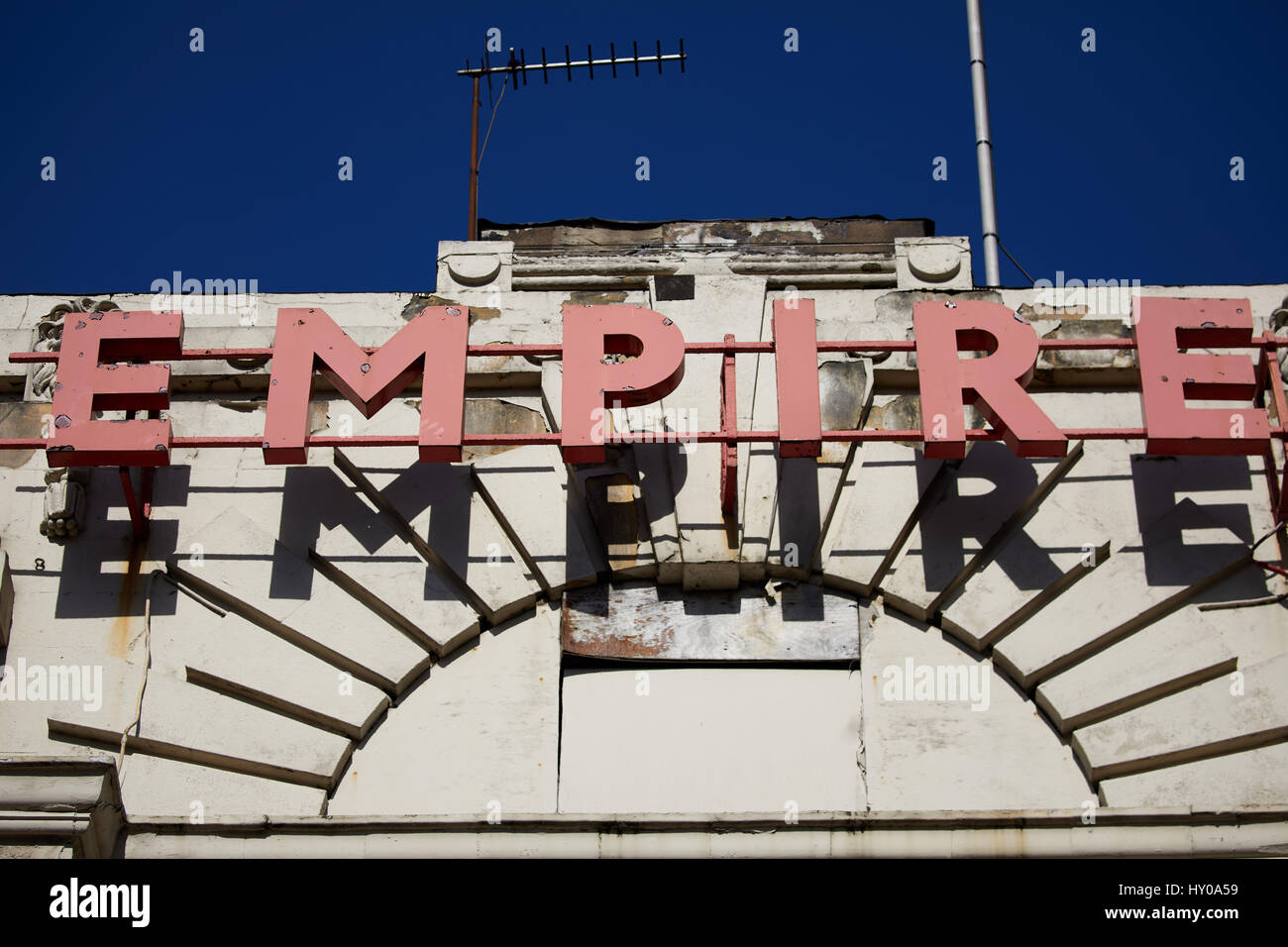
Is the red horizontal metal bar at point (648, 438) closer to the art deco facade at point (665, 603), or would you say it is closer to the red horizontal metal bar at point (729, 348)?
the art deco facade at point (665, 603)

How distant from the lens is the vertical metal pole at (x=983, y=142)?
639 inches

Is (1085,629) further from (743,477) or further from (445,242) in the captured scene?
(445,242)

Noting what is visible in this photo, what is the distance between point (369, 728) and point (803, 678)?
2.98 meters

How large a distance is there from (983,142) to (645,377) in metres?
7.23

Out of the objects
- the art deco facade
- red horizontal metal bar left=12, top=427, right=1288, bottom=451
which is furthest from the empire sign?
the art deco facade

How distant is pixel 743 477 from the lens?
11672 mm

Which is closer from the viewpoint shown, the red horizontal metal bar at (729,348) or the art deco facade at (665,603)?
the art deco facade at (665,603)

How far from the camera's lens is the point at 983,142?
55.5 ft

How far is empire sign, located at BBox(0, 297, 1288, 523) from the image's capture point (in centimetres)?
1108

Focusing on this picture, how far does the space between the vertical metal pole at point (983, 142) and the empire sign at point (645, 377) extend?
4393 millimetres

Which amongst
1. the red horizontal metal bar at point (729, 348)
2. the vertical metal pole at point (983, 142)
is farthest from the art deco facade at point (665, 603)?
the vertical metal pole at point (983, 142)

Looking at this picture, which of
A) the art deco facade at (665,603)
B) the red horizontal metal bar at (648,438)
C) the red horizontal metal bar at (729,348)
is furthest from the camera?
the red horizontal metal bar at (729,348)
